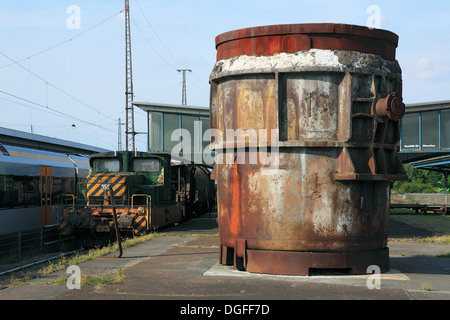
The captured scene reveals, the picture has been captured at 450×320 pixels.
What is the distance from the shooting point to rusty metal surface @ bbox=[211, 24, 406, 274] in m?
9.40

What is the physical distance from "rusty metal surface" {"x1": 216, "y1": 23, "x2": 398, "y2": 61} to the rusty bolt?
3.26 ft

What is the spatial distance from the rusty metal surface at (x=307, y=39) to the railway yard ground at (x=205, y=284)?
4.14 m

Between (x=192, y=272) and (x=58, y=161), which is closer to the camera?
(x=192, y=272)

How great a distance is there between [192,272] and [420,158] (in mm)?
35547

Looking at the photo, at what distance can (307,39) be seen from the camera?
960 centimetres

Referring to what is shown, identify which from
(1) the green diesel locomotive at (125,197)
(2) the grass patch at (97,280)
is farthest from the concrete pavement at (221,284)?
(1) the green diesel locomotive at (125,197)

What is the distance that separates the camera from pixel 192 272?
1013 centimetres

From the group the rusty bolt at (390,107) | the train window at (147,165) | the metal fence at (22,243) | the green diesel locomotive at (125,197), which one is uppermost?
the rusty bolt at (390,107)

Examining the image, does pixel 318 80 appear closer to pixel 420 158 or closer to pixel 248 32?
pixel 248 32

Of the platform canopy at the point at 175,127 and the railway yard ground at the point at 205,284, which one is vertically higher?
the platform canopy at the point at 175,127

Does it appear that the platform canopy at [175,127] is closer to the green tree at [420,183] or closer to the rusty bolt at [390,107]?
the rusty bolt at [390,107]

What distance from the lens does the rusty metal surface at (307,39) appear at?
960cm

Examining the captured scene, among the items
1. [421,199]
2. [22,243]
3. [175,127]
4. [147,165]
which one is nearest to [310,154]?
[22,243]
